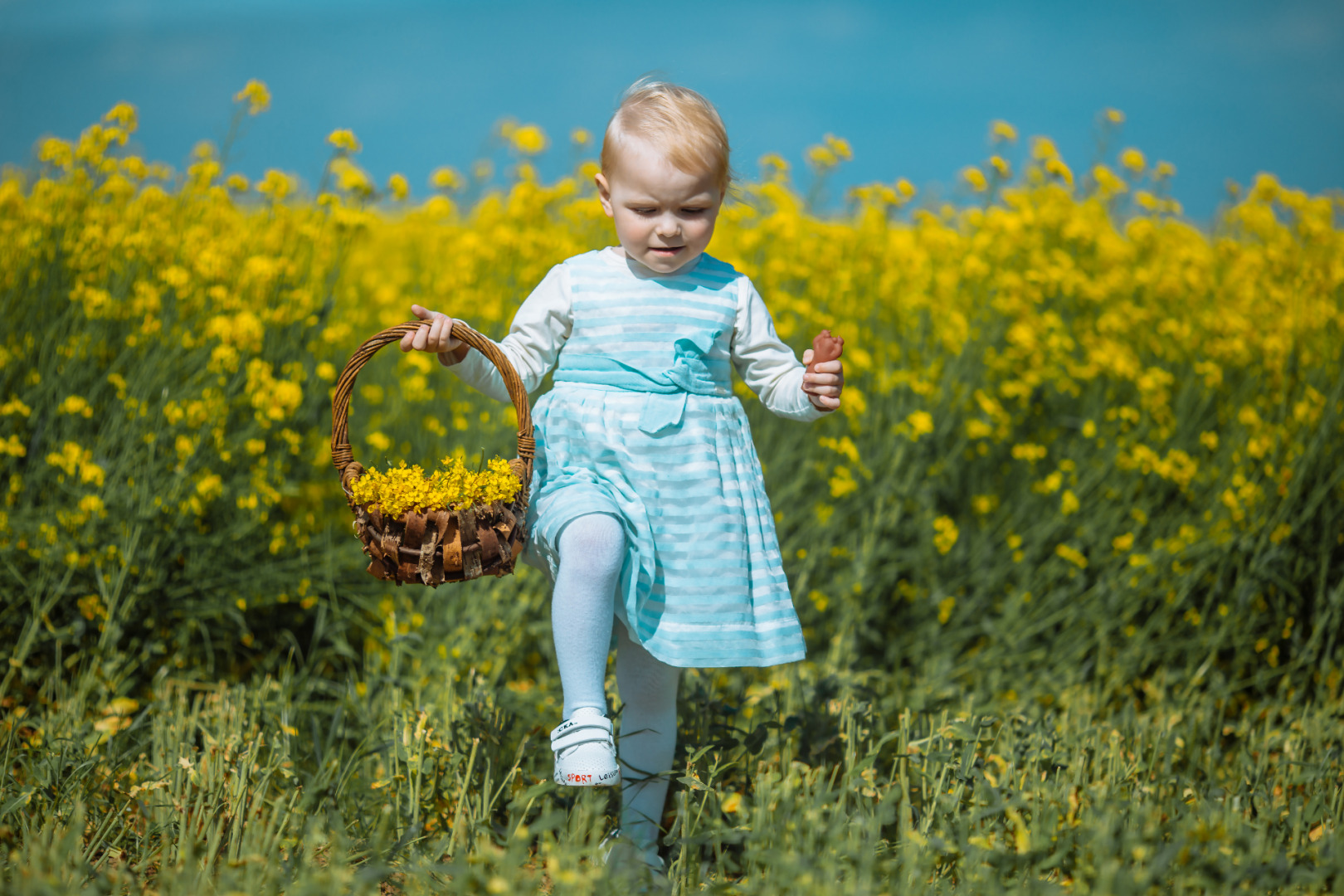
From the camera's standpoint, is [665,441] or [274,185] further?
[274,185]

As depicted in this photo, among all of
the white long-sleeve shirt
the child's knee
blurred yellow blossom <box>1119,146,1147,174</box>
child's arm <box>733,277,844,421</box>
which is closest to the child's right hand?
the white long-sleeve shirt

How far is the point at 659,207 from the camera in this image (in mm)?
1773

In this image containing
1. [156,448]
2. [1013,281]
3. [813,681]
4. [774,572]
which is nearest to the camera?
[774,572]

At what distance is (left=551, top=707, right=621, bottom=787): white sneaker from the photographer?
1.63 m

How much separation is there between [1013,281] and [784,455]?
42.1 inches

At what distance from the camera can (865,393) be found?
139 inches

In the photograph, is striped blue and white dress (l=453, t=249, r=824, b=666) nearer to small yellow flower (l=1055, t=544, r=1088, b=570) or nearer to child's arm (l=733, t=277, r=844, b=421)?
child's arm (l=733, t=277, r=844, b=421)

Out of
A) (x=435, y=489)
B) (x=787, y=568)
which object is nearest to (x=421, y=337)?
(x=435, y=489)

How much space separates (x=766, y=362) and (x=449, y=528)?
0.72 metres

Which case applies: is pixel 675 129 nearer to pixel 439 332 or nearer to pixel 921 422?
pixel 439 332

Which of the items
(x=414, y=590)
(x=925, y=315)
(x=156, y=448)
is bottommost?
(x=414, y=590)

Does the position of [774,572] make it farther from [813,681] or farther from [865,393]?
[865,393]

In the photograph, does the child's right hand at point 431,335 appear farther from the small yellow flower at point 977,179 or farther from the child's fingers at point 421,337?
the small yellow flower at point 977,179

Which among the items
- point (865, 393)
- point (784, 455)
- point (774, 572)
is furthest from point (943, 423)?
point (774, 572)
